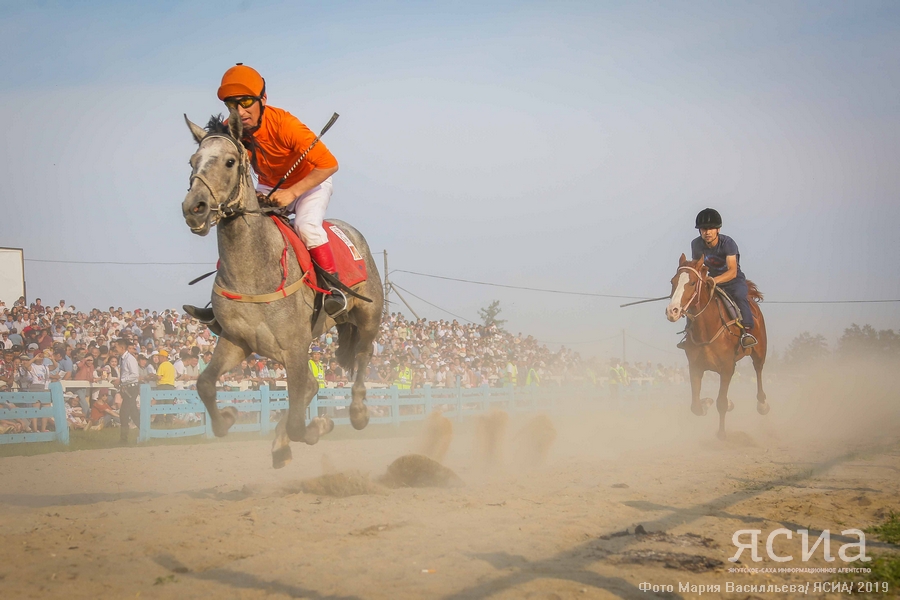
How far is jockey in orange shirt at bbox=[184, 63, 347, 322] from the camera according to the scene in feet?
21.1

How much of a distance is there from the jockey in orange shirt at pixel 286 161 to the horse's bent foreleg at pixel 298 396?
26.6 inches

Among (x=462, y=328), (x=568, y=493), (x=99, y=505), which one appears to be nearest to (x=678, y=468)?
(x=568, y=493)

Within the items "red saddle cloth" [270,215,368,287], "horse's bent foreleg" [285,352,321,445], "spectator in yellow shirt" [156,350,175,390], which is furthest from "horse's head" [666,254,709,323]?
"spectator in yellow shirt" [156,350,175,390]

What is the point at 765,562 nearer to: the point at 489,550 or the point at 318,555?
the point at 489,550

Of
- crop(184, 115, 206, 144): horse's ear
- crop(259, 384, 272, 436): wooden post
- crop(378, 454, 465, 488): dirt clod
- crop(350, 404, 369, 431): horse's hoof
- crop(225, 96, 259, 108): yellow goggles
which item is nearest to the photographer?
crop(184, 115, 206, 144): horse's ear

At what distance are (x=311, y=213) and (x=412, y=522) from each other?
316cm

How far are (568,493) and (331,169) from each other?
12.9 feet

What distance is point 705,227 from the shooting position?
1273cm

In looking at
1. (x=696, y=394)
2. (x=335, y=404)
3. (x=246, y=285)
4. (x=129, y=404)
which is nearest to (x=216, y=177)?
(x=246, y=285)

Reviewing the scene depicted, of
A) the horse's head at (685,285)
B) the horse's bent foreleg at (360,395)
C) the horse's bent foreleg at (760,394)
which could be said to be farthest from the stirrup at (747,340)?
the horse's bent foreleg at (360,395)

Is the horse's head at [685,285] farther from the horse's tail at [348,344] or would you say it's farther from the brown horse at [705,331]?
the horse's tail at [348,344]

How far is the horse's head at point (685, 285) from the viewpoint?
11477 mm

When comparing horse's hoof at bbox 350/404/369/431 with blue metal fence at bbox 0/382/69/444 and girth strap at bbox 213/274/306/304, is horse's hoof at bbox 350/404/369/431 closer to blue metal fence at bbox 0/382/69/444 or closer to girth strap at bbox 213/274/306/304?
girth strap at bbox 213/274/306/304

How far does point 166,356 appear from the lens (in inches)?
629
